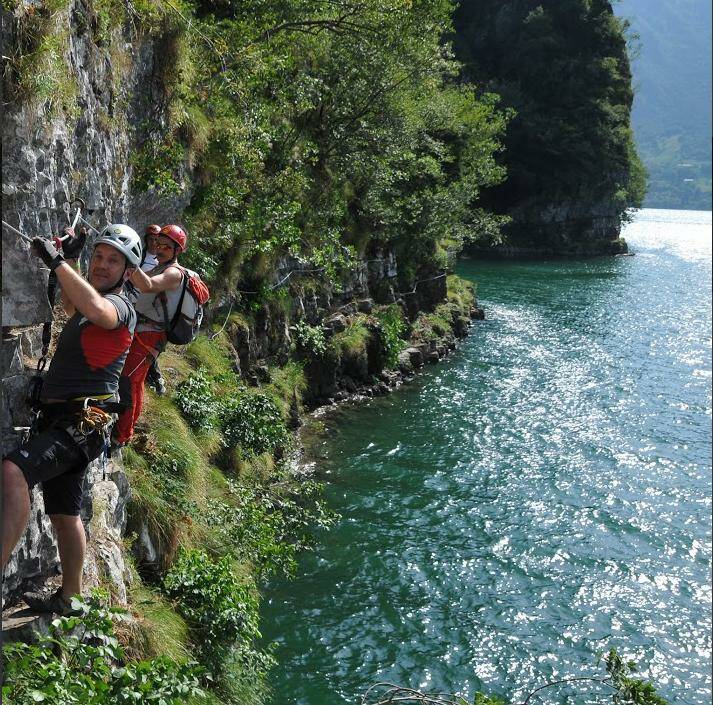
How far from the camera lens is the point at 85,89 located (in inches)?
340

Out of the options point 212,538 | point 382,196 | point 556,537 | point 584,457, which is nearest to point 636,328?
point 382,196

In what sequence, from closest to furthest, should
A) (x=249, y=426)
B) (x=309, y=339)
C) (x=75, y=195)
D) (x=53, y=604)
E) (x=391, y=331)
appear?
(x=53, y=604), (x=75, y=195), (x=249, y=426), (x=309, y=339), (x=391, y=331)

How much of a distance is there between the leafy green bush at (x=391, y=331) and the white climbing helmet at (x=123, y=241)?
1912 cm

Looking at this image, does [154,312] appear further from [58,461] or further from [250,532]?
[250,532]

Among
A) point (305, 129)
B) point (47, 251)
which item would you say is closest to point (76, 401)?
point (47, 251)

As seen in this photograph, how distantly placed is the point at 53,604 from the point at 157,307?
3.21 m

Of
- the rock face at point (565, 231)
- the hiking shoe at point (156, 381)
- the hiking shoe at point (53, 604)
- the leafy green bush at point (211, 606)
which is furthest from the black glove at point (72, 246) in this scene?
the rock face at point (565, 231)

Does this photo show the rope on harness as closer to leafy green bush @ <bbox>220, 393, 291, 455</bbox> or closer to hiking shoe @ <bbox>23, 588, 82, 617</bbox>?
hiking shoe @ <bbox>23, 588, 82, 617</bbox>

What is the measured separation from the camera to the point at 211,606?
884cm

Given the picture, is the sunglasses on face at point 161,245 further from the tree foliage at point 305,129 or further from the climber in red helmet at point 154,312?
the tree foliage at point 305,129

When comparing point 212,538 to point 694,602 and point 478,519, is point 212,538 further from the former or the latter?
point 694,602

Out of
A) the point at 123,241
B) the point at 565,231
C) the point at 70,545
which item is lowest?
the point at 70,545

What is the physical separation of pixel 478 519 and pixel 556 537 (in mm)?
1659

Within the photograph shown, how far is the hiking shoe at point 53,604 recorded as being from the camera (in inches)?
235
